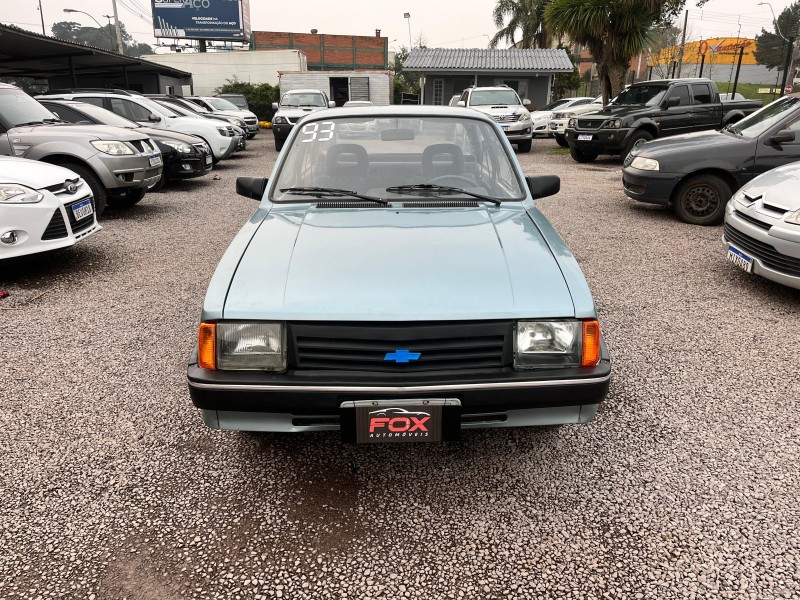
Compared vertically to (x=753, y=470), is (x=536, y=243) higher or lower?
higher

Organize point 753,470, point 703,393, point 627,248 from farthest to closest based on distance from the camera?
point 627,248, point 703,393, point 753,470

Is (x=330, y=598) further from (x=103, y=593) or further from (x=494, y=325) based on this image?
(x=494, y=325)

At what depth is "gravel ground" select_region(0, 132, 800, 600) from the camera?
2100 mm

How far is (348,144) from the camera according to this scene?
3.53m

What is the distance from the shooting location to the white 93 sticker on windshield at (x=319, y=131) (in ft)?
11.7

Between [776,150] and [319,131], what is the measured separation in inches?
242

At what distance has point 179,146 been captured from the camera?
34.5ft

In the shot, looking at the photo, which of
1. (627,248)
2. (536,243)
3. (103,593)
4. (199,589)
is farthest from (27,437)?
(627,248)

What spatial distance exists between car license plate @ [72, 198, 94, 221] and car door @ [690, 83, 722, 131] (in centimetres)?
1212

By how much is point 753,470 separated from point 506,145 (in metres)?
→ 2.17

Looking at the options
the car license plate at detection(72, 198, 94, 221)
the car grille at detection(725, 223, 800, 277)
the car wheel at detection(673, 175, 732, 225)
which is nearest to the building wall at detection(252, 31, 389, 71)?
the car wheel at detection(673, 175, 732, 225)

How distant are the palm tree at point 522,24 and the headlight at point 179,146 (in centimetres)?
3296

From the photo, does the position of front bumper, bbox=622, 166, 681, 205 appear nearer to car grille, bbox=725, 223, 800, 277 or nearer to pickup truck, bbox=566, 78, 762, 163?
car grille, bbox=725, 223, 800, 277

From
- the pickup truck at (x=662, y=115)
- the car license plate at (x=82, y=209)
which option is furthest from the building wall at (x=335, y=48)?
the car license plate at (x=82, y=209)
